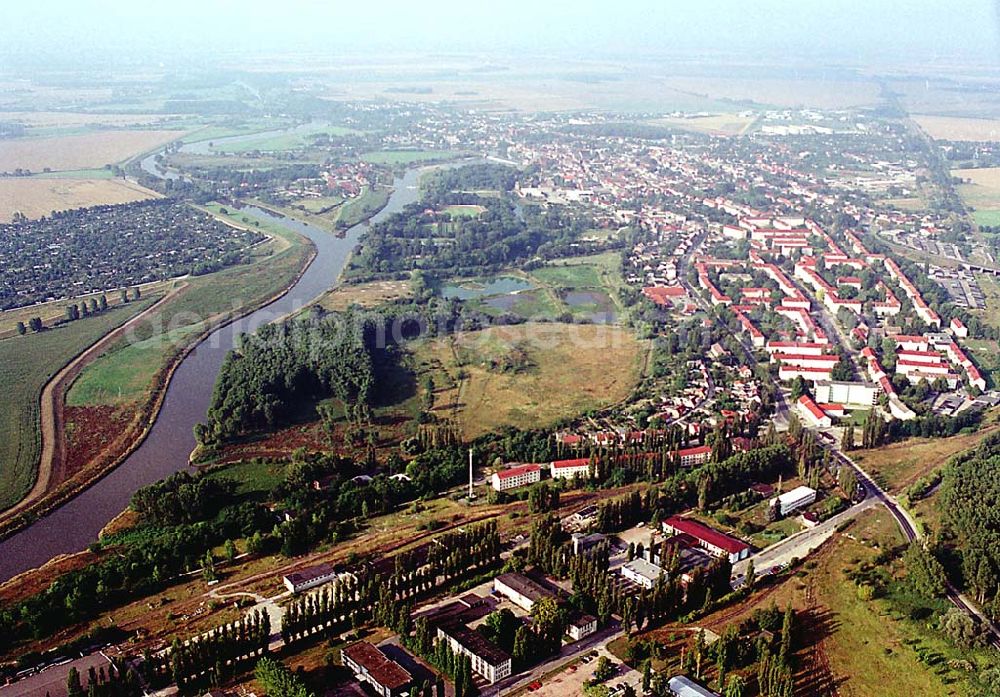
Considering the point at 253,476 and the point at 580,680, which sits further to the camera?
the point at 253,476

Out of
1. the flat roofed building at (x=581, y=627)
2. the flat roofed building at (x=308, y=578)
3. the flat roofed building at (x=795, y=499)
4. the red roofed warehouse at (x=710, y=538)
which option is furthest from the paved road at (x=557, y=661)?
the flat roofed building at (x=795, y=499)

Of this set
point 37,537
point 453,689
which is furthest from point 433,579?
point 37,537

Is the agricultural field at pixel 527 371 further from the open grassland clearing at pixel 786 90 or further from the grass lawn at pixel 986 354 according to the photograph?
the open grassland clearing at pixel 786 90

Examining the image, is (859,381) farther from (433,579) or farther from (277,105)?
(277,105)

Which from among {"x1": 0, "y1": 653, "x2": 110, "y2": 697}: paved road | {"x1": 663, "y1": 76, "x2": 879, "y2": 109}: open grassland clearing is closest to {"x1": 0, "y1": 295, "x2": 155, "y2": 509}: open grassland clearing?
{"x1": 0, "y1": 653, "x2": 110, "y2": 697}: paved road

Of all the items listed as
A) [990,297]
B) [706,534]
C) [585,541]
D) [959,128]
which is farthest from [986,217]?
[585,541]

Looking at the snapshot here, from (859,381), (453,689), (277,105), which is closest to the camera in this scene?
(453,689)

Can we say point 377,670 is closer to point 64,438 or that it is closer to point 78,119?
point 64,438
